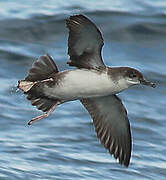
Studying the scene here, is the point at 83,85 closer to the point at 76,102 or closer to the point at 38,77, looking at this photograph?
the point at 38,77

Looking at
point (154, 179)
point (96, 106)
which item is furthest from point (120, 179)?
point (96, 106)

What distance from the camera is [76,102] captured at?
10648 millimetres

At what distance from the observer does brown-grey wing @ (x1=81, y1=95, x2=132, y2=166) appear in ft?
24.6

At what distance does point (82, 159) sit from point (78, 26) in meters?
2.35

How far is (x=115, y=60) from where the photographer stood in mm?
11930

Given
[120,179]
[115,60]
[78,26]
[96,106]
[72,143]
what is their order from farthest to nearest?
1. [115,60]
2. [72,143]
3. [120,179]
4. [96,106]
5. [78,26]

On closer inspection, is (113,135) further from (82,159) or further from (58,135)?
(58,135)

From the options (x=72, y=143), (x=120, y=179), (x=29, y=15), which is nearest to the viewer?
(x=120, y=179)

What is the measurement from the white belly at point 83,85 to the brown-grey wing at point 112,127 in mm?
590

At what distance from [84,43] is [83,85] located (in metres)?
0.36

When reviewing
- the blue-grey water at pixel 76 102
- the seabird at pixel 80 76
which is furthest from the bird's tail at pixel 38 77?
the blue-grey water at pixel 76 102

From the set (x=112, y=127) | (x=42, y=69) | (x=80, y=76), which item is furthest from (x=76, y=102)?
(x=80, y=76)

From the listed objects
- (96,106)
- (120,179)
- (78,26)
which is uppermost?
(78,26)

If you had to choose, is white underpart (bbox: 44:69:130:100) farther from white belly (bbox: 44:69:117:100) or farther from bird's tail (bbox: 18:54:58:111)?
bird's tail (bbox: 18:54:58:111)
